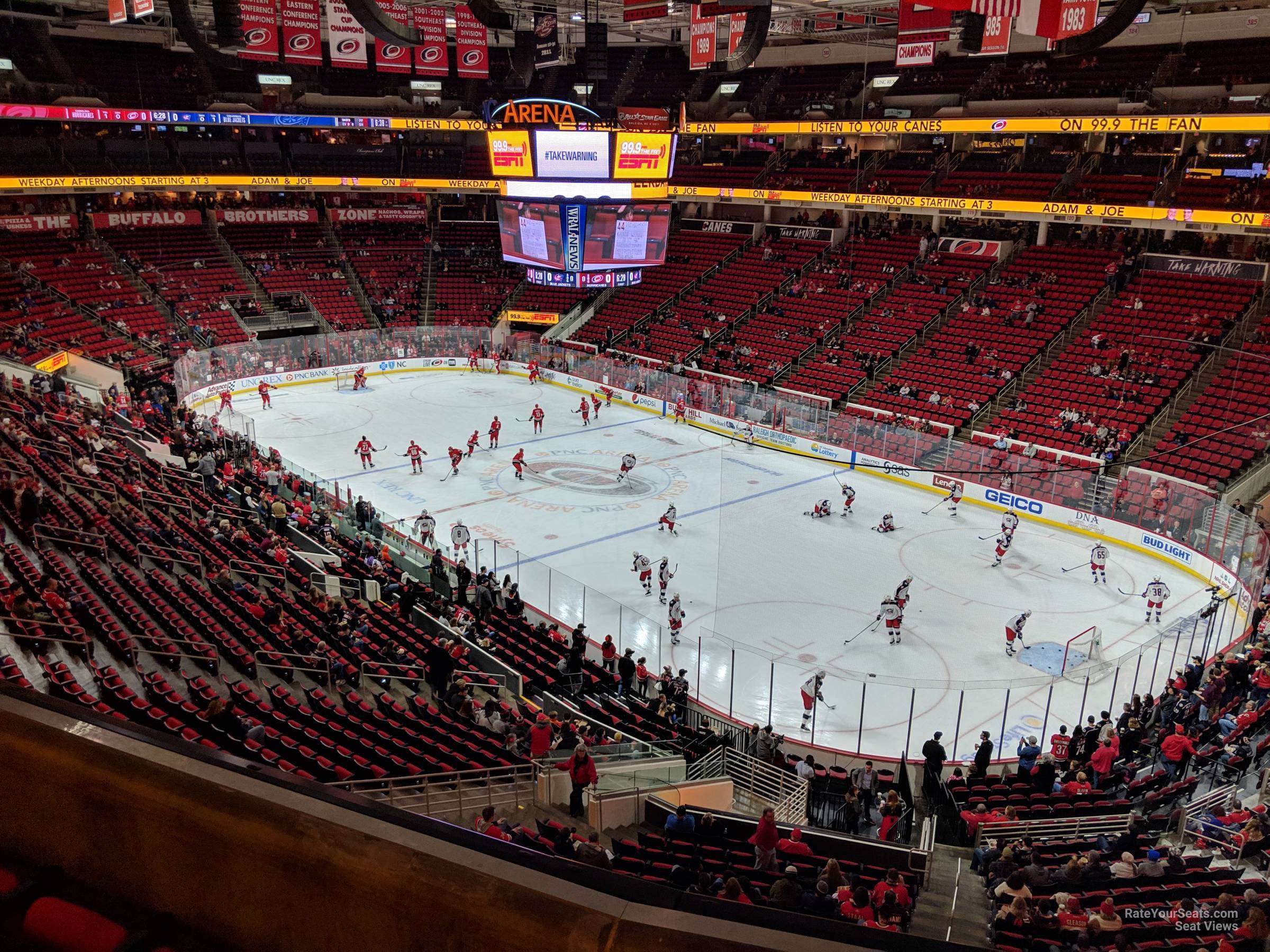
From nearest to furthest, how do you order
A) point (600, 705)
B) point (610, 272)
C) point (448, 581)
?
1. point (600, 705)
2. point (448, 581)
3. point (610, 272)

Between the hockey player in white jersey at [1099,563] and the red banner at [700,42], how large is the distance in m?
14.3

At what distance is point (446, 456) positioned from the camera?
99.6ft

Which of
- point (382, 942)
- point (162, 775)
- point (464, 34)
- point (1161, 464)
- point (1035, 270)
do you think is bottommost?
point (1161, 464)

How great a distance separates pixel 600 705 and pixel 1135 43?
35.6 metres

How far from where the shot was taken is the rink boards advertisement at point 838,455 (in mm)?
22297

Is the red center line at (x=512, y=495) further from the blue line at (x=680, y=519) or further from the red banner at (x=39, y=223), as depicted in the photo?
the red banner at (x=39, y=223)

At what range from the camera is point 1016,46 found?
3875cm

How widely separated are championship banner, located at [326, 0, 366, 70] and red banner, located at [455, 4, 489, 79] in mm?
2621

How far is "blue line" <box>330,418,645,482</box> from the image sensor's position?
1103 inches

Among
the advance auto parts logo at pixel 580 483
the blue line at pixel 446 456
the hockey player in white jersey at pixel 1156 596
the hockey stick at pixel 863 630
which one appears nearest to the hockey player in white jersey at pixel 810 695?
the hockey stick at pixel 863 630

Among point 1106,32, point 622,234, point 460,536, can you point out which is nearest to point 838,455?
point 622,234

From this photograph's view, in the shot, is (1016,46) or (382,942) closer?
(382,942)

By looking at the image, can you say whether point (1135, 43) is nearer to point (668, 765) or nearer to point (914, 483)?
point (914, 483)

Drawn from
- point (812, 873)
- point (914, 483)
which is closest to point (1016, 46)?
point (914, 483)
